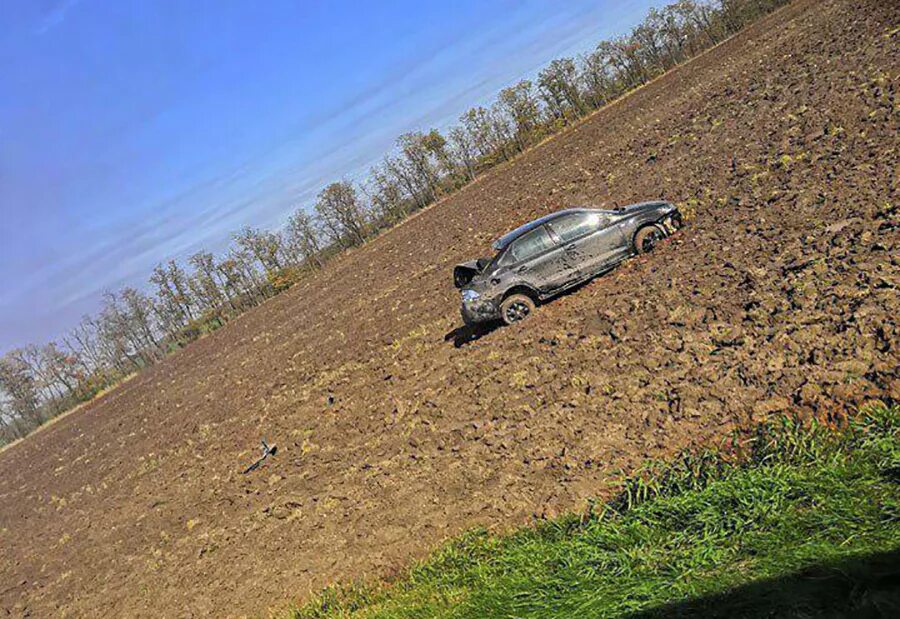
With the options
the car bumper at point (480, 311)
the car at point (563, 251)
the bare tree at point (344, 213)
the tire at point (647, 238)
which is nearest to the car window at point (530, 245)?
the car at point (563, 251)

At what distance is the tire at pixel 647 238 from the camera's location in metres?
11.4

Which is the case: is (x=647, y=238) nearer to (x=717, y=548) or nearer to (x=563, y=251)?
(x=563, y=251)

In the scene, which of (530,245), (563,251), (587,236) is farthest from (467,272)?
(587,236)

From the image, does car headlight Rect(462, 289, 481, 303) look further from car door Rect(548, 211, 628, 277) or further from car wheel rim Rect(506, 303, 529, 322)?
car door Rect(548, 211, 628, 277)

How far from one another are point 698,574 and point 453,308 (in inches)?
457

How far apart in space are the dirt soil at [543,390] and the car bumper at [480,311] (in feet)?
1.57

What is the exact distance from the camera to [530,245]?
11.2m

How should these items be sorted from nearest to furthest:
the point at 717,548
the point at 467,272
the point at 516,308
Result: the point at 717,548 < the point at 516,308 < the point at 467,272

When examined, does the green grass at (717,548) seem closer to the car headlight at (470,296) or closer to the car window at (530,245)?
the car headlight at (470,296)

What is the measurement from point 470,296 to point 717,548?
754cm

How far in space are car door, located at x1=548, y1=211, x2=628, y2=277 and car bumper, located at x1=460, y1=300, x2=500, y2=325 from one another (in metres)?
1.87

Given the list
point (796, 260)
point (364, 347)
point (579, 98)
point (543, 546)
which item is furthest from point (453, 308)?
point (579, 98)

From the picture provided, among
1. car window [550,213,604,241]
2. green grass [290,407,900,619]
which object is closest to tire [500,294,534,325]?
car window [550,213,604,241]

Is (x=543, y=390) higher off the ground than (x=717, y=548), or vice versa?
(x=543, y=390)
